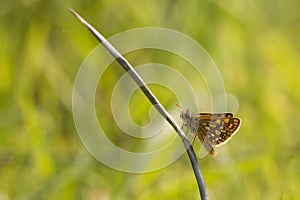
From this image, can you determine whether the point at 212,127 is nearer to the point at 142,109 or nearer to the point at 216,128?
the point at 216,128

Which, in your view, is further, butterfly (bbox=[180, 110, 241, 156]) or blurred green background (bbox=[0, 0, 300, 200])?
blurred green background (bbox=[0, 0, 300, 200])

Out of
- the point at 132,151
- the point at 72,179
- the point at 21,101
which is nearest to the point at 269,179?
the point at 132,151

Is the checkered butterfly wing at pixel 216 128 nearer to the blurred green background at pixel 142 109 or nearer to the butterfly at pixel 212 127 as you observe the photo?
the butterfly at pixel 212 127

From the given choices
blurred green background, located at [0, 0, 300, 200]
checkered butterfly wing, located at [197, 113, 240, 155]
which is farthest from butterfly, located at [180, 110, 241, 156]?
blurred green background, located at [0, 0, 300, 200]

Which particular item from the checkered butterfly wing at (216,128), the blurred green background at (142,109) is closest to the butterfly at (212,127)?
→ the checkered butterfly wing at (216,128)

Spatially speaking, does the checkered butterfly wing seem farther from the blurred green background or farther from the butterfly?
the blurred green background

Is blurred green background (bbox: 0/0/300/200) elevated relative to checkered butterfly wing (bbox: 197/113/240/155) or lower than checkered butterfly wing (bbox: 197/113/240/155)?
lower
